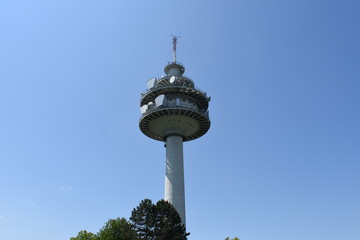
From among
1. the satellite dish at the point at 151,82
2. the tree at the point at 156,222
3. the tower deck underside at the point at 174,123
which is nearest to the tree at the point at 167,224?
the tree at the point at 156,222

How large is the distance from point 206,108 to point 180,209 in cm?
1858

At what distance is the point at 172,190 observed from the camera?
Result: 45438 millimetres

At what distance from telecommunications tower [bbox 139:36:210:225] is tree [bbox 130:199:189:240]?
436 inches

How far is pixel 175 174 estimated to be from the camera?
46.5m

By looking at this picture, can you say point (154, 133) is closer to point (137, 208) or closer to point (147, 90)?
point (147, 90)

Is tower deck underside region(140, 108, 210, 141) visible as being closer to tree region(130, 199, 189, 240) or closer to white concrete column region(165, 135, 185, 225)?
white concrete column region(165, 135, 185, 225)

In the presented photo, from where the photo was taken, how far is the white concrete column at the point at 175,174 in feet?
Answer: 146

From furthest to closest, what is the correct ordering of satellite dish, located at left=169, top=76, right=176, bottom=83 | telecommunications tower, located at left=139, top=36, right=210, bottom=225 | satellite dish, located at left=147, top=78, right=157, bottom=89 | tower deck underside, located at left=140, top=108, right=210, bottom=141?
satellite dish, located at left=147, top=78, right=157, bottom=89, satellite dish, located at left=169, top=76, right=176, bottom=83, tower deck underside, located at left=140, top=108, right=210, bottom=141, telecommunications tower, located at left=139, top=36, right=210, bottom=225

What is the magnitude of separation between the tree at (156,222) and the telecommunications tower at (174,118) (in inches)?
436

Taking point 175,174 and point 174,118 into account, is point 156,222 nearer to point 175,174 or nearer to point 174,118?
point 175,174

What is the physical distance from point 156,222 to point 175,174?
556 inches

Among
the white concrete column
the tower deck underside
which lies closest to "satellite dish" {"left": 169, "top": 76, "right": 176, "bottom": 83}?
the tower deck underside

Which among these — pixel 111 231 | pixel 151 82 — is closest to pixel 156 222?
pixel 111 231

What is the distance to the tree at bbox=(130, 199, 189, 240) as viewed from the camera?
105 ft
